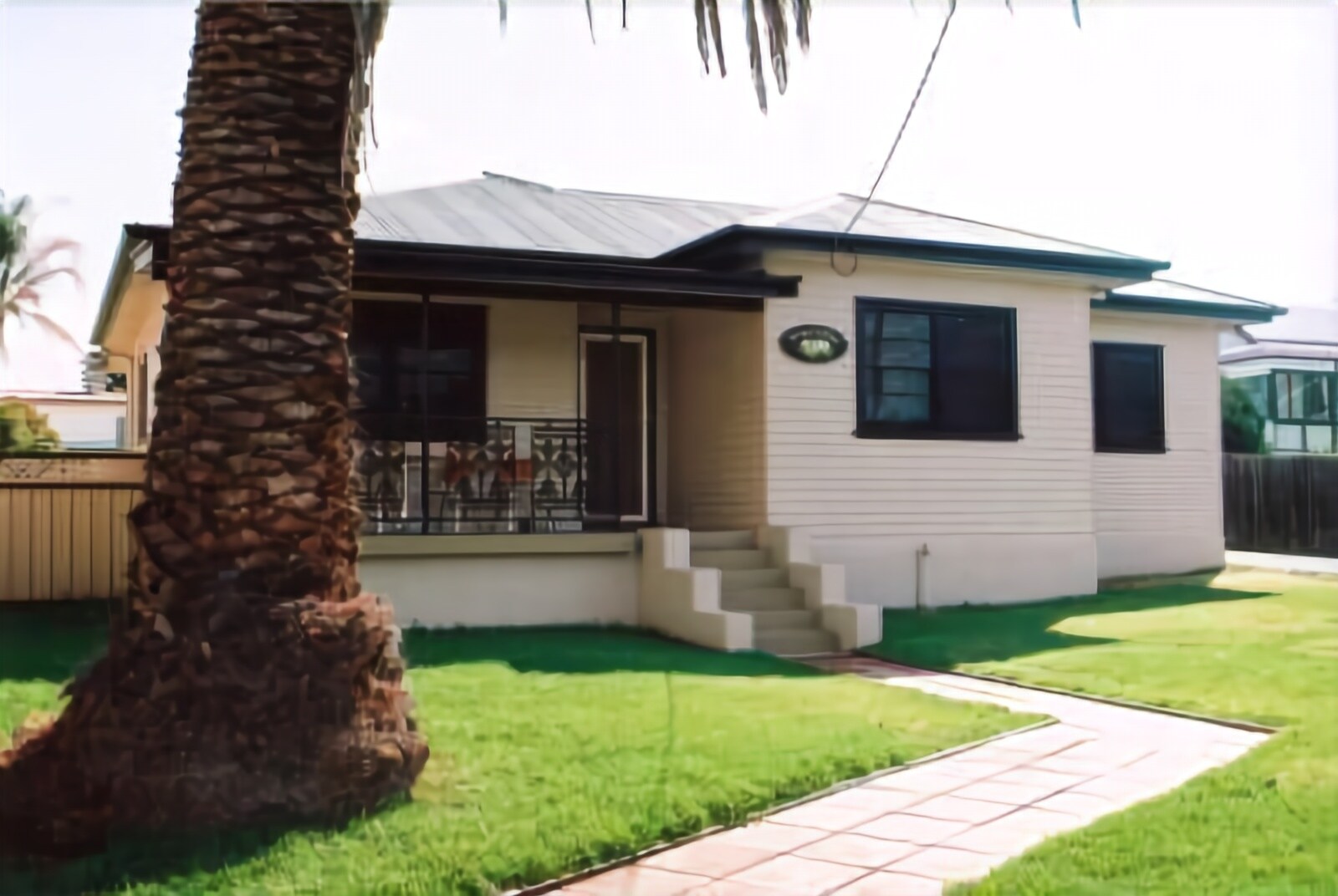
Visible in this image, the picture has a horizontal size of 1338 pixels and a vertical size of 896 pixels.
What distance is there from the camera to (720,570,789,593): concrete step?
35.4 feet

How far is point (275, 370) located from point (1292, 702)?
5.77 meters

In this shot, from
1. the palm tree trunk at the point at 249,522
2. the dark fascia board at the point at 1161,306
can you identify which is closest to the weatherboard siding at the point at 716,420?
the dark fascia board at the point at 1161,306

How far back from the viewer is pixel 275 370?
5.04 m

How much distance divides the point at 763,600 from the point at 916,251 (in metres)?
3.74

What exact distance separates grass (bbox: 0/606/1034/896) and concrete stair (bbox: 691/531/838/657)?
0.98m

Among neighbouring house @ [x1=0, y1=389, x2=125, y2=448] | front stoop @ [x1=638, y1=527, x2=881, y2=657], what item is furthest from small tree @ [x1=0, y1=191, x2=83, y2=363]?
front stoop @ [x1=638, y1=527, x2=881, y2=657]

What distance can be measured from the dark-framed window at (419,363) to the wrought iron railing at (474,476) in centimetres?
23

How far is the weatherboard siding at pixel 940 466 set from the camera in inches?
465

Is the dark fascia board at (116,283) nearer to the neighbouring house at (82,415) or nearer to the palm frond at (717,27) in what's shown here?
the neighbouring house at (82,415)

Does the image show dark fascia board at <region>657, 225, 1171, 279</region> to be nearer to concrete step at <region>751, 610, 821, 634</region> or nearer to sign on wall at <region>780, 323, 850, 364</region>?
sign on wall at <region>780, 323, 850, 364</region>

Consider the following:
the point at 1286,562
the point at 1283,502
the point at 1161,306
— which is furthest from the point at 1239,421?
the point at 1161,306

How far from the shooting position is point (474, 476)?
1096 centimetres

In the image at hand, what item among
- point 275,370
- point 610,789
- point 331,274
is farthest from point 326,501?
point 610,789

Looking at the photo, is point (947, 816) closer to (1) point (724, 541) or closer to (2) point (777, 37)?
(2) point (777, 37)
